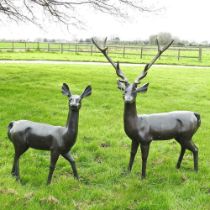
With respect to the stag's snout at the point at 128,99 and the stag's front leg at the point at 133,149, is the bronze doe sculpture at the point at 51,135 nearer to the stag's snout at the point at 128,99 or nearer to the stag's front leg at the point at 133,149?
the stag's snout at the point at 128,99

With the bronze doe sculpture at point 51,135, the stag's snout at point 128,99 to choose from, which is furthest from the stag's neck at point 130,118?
the bronze doe sculpture at point 51,135

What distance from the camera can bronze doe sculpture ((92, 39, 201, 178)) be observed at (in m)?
5.55

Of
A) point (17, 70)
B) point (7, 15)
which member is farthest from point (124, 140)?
point (17, 70)

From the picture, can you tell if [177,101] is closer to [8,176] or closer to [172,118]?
[172,118]

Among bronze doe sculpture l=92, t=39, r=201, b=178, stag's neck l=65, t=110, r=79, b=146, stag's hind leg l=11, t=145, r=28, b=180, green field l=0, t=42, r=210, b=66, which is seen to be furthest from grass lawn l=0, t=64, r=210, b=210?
green field l=0, t=42, r=210, b=66

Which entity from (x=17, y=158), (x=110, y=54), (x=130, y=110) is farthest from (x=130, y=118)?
(x=110, y=54)

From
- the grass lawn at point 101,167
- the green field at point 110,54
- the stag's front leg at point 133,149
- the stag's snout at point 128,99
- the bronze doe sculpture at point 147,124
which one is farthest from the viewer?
the green field at point 110,54

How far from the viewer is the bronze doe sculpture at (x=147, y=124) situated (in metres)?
5.55

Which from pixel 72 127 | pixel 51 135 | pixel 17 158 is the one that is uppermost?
pixel 72 127

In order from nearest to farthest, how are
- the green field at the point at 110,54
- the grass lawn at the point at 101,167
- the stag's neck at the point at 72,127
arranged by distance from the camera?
the grass lawn at the point at 101,167, the stag's neck at the point at 72,127, the green field at the point at 110,54

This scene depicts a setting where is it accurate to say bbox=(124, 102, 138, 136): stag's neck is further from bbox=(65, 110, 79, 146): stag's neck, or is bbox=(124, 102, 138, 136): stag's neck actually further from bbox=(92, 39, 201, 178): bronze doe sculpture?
bbox=(65, 110, 79, 146): stag's neck

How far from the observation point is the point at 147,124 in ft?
18.9

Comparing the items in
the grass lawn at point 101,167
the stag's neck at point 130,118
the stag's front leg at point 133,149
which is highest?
the stag's neck at point 130,118

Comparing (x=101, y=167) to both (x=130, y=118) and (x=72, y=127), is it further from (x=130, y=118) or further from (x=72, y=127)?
(x=72, y=127)
